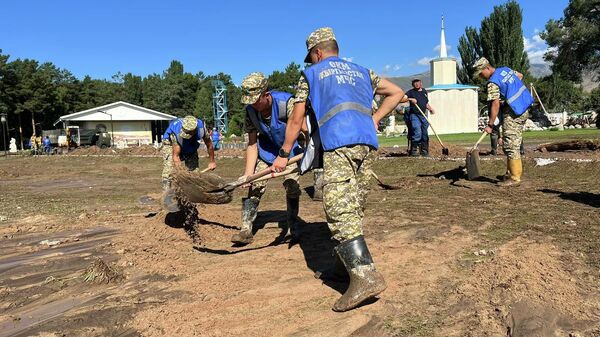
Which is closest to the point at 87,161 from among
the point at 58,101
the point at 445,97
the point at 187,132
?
the point at 187,132

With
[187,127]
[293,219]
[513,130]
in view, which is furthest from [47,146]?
[293,219]

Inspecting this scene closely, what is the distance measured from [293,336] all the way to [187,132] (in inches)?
190

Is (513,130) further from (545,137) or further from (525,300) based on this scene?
(545,137)

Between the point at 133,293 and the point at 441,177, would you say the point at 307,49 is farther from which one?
the point at 441,177

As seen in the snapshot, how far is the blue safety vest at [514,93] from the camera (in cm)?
785

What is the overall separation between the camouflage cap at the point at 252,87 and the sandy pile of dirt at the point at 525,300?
2464 millimetres

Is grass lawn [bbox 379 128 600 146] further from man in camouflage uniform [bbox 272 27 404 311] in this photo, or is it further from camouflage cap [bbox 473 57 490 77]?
man in camouflage uniform [bbox 272 27 404 311]

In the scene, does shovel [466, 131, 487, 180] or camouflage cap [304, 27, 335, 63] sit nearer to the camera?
camouflage cap [304, 27, 335, 63]

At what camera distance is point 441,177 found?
991 cm

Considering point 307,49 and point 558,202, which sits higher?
point 307,49

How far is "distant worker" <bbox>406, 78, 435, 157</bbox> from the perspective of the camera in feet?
42.1

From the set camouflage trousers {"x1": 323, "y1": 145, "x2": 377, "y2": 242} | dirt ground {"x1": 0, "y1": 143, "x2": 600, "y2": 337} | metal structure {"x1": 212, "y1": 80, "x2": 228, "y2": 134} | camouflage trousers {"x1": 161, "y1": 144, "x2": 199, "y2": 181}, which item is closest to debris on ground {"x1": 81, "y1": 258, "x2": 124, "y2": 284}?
dirt ground {"x1": 0, "y1": 143, "x2": 600, "y2": 337}

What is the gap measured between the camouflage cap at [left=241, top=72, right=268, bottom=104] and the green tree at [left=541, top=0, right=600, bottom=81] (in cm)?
4832

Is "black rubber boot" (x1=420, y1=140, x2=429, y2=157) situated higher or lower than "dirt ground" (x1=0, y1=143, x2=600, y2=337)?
higher
